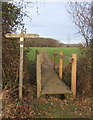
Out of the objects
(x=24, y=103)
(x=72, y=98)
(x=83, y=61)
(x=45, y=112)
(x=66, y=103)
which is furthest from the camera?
(x=83, y=61)

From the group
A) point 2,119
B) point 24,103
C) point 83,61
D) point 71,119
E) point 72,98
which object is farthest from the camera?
point 83,61

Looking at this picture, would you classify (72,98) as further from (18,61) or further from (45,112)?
(18,61)

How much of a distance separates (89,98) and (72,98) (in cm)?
57

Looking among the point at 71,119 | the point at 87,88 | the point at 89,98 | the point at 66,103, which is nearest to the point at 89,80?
the point at 87,88

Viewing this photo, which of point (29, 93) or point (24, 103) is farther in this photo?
point (29, 93)

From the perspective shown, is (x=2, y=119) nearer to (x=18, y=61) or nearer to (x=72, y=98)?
(x=18, y=61)

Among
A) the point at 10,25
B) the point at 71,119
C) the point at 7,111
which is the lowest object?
the point at 71,119

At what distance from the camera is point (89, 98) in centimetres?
480

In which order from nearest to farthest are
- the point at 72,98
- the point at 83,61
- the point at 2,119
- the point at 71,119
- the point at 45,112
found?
1. the point at 2,119
2. the point at 71,119
3. the point at 45,112
4. the point at 72,98
5. the point at 83,61

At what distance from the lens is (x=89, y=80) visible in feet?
16.4

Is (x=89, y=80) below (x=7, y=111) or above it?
above

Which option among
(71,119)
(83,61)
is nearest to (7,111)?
(71,119)

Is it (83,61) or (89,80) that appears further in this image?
(83,61)

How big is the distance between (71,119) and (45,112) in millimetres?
663
